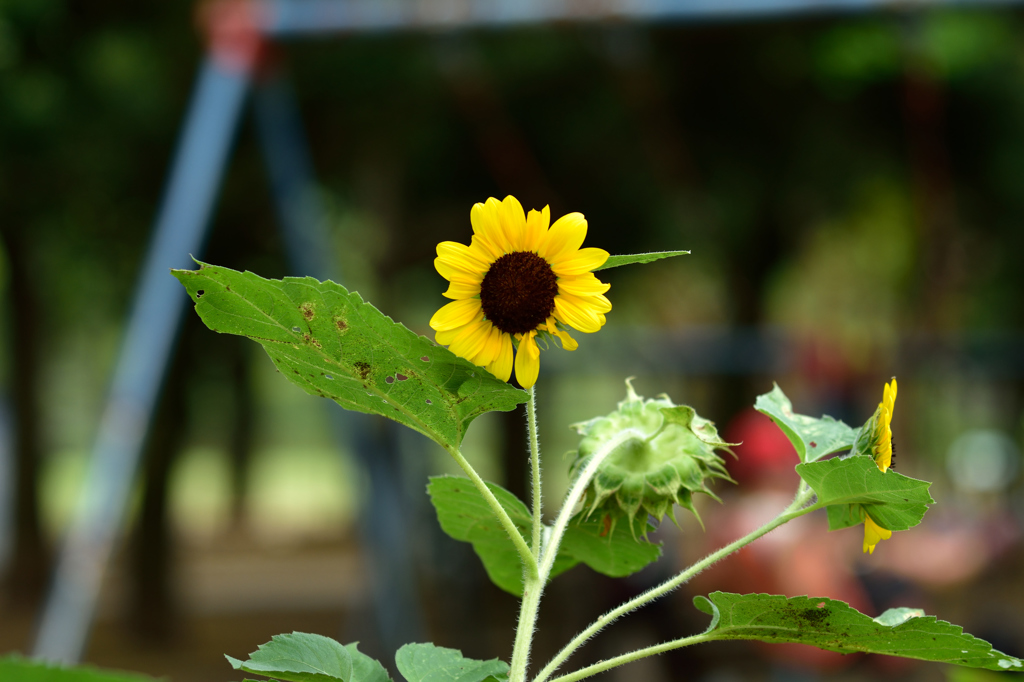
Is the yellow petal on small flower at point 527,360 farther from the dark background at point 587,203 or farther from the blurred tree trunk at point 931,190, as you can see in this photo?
the blurred tree trunk at point 931,190

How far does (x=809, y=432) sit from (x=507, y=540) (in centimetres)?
22

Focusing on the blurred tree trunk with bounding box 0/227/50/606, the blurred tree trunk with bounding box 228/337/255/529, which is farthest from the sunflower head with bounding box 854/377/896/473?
the blurred tree trunk with bounding box 228/337/255/529

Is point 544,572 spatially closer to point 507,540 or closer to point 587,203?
point 507,540

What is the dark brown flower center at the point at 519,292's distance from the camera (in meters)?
0.64

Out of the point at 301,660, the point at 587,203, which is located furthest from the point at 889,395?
the point at 587,203

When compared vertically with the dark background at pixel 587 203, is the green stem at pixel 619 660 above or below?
below

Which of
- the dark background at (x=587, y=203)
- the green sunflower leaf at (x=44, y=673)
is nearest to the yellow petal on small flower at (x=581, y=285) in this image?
the green sunflower leaf at (x=44, y=673)

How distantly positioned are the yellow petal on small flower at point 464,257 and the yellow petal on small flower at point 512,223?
0.02m

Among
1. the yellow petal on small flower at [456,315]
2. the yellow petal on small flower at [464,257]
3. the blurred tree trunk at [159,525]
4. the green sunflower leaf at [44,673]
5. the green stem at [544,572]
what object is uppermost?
the blurred tree trunk at [159,525]

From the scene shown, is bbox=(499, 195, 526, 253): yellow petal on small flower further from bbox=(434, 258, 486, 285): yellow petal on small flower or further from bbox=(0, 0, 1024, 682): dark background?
bbox=(0, 0, 1024, 682): dark background

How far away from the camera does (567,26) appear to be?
5.78m

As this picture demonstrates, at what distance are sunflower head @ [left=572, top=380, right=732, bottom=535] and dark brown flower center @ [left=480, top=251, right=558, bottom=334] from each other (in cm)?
8

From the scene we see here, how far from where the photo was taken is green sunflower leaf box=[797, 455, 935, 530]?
1.85ft

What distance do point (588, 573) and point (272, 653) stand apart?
5.64m
